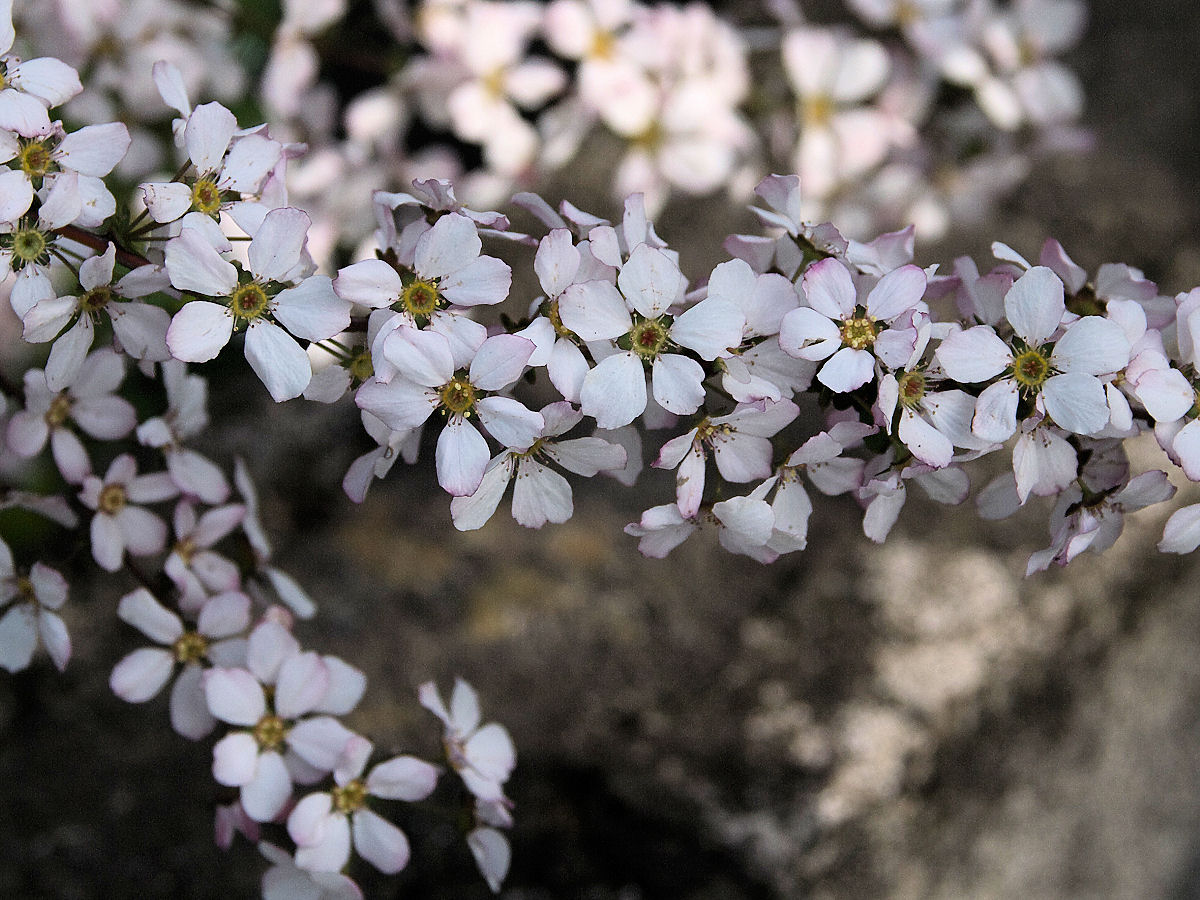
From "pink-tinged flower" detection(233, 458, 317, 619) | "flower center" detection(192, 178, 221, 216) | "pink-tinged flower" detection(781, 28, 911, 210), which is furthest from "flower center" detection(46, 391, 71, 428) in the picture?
"pink-tinged flower" detection(781, 28, 911, 210)

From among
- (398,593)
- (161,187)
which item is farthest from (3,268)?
(398,593)

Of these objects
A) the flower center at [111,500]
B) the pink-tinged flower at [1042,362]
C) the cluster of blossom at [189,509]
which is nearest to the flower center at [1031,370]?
the pink-tinged flower at [1042,362]

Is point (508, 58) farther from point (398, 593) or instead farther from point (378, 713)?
point (378, 713)

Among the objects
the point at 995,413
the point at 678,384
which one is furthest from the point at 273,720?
the point at 995,413

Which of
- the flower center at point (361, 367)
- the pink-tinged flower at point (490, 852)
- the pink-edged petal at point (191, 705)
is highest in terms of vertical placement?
the flower center at point (361, 367)

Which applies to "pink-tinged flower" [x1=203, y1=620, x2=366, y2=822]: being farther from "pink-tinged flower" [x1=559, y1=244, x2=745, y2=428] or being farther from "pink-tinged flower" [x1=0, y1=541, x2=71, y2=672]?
"pink-tinged flower" [x1=559, y1=244, x2=745, y2=428]

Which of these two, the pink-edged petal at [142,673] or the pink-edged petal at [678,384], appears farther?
the pink-edged petal at [142,673]

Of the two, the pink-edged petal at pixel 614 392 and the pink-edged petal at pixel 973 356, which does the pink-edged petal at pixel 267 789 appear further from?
the pink-edged petal at pixel 973 356
